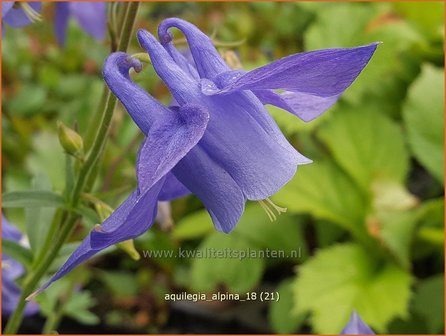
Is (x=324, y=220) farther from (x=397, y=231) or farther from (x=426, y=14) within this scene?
(x=426, y=14)

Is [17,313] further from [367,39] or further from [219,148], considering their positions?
[367,39]

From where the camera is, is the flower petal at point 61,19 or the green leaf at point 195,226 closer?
the flower petal at point 61,19

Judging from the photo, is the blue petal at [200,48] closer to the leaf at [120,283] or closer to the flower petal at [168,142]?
the flower petal at [168,142]

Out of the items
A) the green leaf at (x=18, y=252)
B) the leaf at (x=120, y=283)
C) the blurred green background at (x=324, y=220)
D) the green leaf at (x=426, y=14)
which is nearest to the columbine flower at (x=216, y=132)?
the green leaf at (x=18, y=252)

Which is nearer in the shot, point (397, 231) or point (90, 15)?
point (90, 15)

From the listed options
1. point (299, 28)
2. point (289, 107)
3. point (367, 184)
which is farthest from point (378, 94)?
point (289, 107)

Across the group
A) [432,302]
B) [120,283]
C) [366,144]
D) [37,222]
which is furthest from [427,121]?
[37,222]
